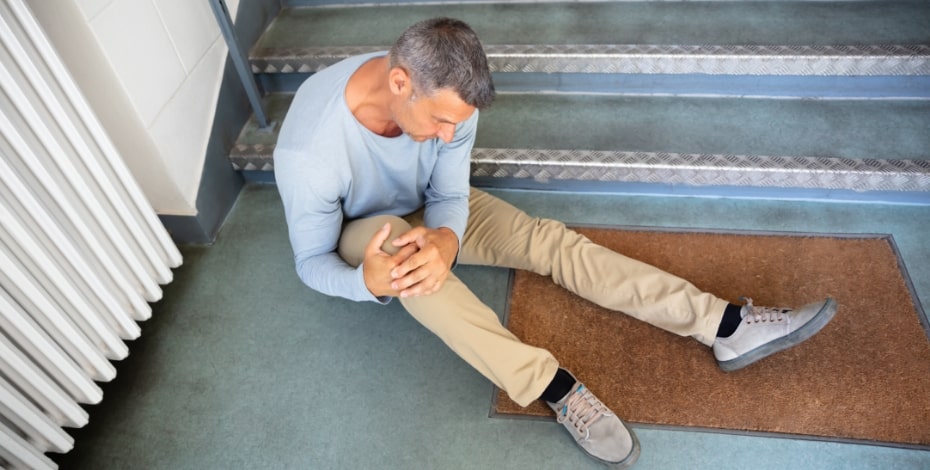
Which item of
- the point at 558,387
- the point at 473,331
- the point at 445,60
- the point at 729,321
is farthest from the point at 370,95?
the point at 729,321

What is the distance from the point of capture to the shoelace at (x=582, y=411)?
1.66 meters

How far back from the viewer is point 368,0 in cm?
270

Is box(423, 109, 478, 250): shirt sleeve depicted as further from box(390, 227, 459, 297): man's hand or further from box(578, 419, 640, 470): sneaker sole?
box(578, 419, 640, 470): sneaker sole

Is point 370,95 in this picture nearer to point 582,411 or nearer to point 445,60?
point 445,60

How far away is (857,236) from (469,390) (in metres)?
1.35

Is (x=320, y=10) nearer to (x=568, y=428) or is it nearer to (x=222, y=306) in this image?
(x=222, y=306)

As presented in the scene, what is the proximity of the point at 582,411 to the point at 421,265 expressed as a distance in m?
0.59

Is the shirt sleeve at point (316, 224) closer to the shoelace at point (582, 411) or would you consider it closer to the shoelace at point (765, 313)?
the shoelace at point (582, 411)

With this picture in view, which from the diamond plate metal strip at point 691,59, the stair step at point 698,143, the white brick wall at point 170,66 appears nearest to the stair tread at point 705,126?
the stair step at point 698,143

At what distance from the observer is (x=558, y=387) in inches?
67.5

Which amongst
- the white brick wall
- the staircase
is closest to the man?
the staircase

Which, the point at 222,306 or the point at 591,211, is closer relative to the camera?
the point at 222,306

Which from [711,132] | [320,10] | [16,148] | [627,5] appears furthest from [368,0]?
[16,148]

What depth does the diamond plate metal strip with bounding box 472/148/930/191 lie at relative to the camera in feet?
6.72
